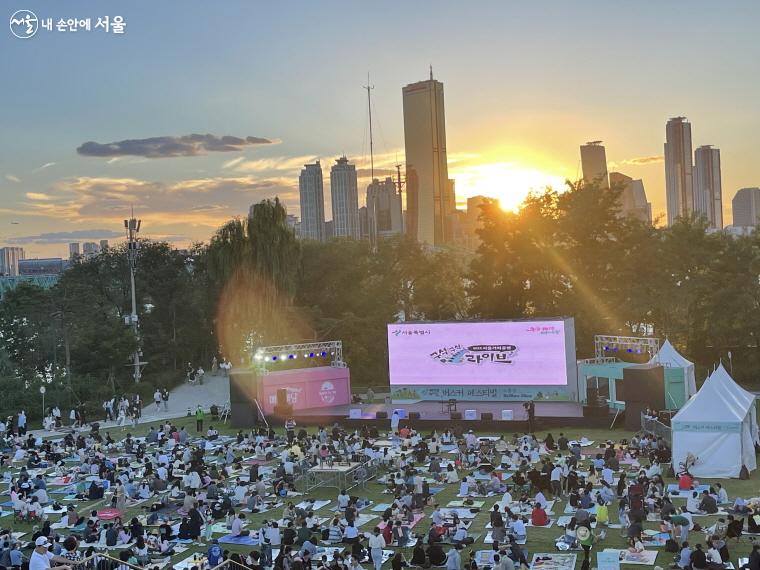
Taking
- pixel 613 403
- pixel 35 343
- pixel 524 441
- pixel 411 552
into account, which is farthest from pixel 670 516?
pixel 35 343

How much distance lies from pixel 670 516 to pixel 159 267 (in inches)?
2034

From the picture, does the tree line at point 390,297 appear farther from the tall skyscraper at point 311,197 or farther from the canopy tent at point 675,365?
the tall skyscraper at point 311,197

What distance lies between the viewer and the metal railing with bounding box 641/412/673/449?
26.5 m

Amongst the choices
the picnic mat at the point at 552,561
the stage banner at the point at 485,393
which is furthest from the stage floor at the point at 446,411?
the picnic mat at the point at 552,561

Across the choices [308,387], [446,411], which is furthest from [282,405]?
[446,411]

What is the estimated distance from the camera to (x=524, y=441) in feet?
87.9

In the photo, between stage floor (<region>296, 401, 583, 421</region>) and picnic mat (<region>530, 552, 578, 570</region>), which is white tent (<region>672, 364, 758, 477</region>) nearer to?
picnic mat (<region>530, 552, 578, 570</region>)

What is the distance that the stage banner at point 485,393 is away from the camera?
117 ft

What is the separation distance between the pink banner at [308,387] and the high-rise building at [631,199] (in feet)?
79.5

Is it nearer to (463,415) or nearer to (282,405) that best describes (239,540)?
(463,415)

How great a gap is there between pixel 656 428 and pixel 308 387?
55.5ft

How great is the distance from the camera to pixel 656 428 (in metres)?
27.8

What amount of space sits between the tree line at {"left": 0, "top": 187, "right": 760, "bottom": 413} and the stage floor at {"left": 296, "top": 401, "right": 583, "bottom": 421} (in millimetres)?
10430

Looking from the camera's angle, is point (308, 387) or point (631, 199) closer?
point (308, 387)
